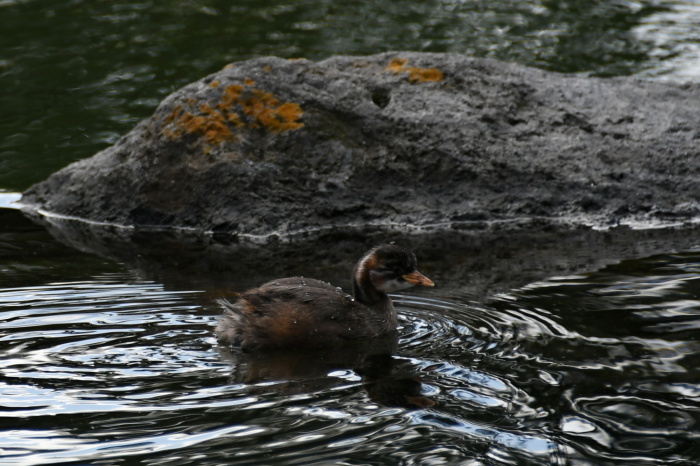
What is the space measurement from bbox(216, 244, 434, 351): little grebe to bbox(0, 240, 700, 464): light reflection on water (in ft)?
0.61

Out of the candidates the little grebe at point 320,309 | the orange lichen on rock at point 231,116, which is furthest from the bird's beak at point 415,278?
the orange lichen on rock at point 231,116

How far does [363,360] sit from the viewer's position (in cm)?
697

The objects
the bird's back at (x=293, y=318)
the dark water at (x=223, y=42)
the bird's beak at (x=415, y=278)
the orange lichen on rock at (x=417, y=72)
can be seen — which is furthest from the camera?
the dark water at (x=223, y=42)

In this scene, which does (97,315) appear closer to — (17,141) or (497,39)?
(17,141)

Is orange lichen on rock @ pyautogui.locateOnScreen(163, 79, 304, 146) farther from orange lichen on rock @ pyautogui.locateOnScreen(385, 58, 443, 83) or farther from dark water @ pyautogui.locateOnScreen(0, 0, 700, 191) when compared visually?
dark water @ pyautogui.locateOnScreen(0, 0, 700, 191)

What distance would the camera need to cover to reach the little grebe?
23.7 feet

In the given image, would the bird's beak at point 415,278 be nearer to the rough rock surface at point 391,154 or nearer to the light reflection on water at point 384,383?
the light reflection on water at point 384,383

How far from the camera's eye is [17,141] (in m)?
14.6

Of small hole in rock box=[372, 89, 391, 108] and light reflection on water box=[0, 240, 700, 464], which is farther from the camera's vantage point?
small hole in rock box=[372, 89, 391, 108]

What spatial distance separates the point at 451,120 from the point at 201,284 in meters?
3.54

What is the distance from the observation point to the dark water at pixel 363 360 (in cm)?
537

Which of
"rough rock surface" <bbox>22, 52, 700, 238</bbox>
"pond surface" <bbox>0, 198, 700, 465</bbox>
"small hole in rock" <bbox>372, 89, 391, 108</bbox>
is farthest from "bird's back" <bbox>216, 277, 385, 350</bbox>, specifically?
"small hole in rock" <bbox>372, 89, 391, 108</bbox>

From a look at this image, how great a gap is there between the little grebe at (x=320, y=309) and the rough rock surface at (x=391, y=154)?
2716 mm

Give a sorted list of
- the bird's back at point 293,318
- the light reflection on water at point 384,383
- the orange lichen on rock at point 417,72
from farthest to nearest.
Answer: the orange lichen on rock at point 417,72 < the bird's back at point 293,318 < the light reflection on water at point 384,383
